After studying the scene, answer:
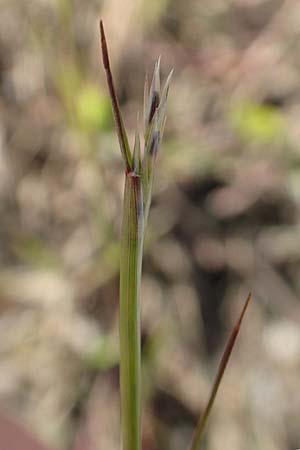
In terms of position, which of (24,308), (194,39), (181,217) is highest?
(194,39)

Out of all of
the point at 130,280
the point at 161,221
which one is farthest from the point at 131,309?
the point at 161,221

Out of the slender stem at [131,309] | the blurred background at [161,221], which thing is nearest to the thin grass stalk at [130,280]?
the slender stem at [131,309]

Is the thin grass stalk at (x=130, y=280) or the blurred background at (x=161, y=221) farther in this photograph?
the blurred background at (x=161, y=221)

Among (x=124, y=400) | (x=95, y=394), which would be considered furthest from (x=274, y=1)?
(x=124, y=400)

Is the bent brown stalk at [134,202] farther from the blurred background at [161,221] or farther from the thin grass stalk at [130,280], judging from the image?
the blurred background at [161,221]

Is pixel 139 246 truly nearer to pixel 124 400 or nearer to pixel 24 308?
pixel 124 400
